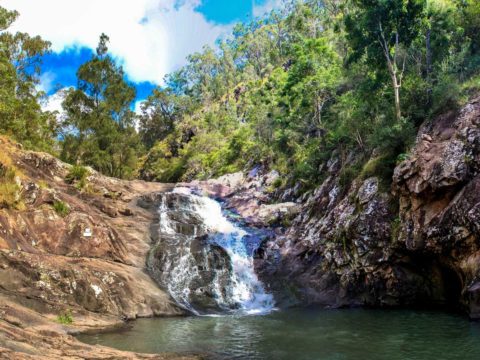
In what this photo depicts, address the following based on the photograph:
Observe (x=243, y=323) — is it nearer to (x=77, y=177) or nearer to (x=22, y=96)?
(x=77, y=177)

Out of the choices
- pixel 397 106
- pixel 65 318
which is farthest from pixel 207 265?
pixel 397 106

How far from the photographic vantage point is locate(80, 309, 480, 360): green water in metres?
15.1

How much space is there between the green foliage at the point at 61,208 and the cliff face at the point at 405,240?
13.9 m

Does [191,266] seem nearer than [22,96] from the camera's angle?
Yes

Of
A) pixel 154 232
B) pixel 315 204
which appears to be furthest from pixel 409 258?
pixel 154 232

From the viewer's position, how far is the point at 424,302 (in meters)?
24.0

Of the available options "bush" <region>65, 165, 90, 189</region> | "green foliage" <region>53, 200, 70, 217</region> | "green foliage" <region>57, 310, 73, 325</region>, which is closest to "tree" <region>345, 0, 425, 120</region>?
"green foliage" <region>57, 310, 73, 325</region>

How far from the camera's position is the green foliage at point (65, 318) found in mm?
18594

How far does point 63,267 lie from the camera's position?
22062mm

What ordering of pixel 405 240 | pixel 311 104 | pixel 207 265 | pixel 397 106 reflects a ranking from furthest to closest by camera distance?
pixel 311 104, pixel 207 265, pixel 397 106, pixel 405 240

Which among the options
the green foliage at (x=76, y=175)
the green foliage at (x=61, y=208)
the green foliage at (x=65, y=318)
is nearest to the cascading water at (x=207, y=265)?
the green foliage at (x=61, y=208)

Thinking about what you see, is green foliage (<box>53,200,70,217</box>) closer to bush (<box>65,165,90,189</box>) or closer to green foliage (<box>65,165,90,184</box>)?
bush (<box>65,165,90,189</box>)

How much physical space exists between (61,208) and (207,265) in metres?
10.6

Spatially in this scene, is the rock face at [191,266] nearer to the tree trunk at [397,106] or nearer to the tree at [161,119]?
the tree trunk at [397,106]
